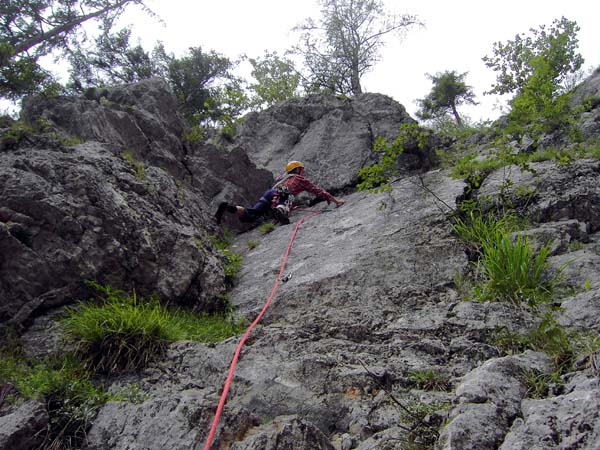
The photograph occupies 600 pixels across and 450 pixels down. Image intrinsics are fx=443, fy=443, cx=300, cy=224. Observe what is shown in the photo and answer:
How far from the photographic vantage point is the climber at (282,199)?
788 cm

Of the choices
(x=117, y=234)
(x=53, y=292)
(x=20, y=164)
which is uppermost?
(x=20, y=164)

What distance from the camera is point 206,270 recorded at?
18.6ft

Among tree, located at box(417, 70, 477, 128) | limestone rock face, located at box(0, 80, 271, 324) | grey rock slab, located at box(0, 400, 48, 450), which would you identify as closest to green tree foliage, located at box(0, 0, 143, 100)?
limestone rock face, located at box(0, 80, 271, 324)

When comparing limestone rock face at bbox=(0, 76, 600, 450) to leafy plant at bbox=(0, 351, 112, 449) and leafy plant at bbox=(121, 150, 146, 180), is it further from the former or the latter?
leafy plant at bbox=(0, 351, 112, 449)

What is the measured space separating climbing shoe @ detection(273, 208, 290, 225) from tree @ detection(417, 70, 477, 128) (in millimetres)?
14214

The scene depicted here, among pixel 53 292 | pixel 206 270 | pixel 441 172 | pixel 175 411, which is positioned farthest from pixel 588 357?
pixel 441 172

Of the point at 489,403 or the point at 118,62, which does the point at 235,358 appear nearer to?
the point at 489,403

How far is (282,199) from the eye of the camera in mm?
8359

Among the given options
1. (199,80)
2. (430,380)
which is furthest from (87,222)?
(199,80)

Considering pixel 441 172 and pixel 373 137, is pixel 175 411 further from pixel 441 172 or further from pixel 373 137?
pixel 373 137

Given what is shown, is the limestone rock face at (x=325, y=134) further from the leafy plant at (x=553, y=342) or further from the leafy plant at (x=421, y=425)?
the leafy plant at (x=421, y=425)

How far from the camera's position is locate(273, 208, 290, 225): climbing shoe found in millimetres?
7988

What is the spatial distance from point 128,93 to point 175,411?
7.82m

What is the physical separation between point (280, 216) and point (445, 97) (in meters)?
15.1
